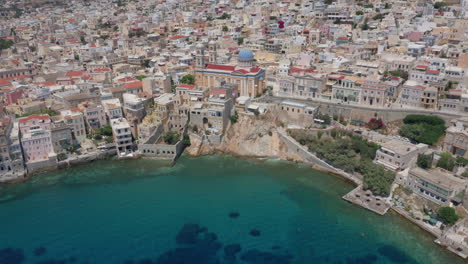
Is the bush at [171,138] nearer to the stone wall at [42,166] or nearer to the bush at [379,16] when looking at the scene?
the stone wall at [42,166]

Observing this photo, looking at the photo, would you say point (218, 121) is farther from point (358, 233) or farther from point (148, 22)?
point (148, 22)

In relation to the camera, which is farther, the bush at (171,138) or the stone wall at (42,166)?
the bush at (171,138)

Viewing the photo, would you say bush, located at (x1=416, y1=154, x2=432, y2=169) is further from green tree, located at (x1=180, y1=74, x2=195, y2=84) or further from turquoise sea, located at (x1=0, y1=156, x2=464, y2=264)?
green tree, located at (x1=180, y1=74, x2=195, y2=84)

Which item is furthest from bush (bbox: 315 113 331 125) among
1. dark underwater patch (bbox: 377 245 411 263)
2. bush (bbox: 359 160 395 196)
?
dark underwater patch (bbox: 377 245 411 263)

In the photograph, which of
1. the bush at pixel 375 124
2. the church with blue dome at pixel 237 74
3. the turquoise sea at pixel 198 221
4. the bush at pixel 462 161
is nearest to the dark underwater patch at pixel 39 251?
the turquoise sea at pixel 198 221

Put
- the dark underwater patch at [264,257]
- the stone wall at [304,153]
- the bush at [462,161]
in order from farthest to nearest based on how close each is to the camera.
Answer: the stone wall at [304,153] → the bush at [462,161] → the dark underwater patch at [264,257]

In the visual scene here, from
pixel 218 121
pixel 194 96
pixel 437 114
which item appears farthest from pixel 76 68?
pixel 437 114
